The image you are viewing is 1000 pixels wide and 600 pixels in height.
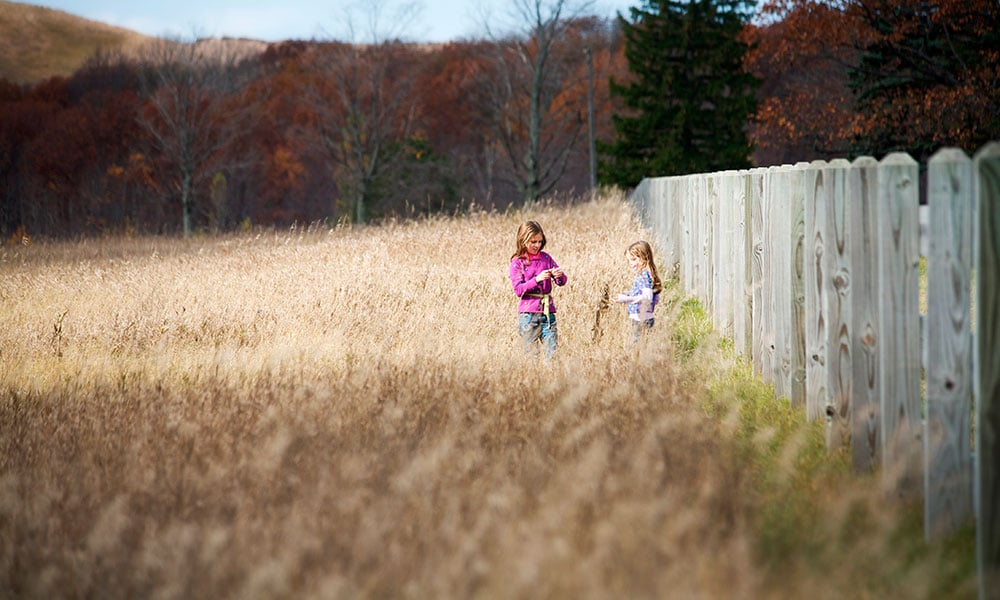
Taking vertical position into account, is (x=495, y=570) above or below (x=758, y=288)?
below

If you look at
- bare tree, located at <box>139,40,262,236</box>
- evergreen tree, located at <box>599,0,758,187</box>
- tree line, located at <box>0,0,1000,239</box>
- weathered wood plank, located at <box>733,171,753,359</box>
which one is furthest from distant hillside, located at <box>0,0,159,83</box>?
weathered wood plank, located at <box>733,171,753,359</box>

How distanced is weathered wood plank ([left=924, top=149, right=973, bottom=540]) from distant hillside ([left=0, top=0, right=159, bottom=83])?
61765 mm

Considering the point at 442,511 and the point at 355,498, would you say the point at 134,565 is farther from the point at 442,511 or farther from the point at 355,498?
the point at 442,511

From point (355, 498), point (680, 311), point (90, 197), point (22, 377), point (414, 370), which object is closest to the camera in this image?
point (355, 498)

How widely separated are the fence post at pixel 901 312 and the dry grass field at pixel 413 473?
195 mm

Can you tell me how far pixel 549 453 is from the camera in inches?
171

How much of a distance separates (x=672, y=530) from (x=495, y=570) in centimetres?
58

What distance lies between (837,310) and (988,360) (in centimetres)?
147

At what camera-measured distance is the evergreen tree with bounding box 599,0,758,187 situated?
34.8 m

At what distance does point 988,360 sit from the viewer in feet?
9.54

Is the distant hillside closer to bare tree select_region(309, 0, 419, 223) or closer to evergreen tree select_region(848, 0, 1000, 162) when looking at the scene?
bare tree select_region(309, 0, 419, 223)

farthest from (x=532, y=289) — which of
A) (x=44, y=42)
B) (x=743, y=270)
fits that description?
(x=44, y=42)

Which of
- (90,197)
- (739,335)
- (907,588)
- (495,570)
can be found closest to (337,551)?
(495,570)

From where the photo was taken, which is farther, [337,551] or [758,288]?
[758,288]
